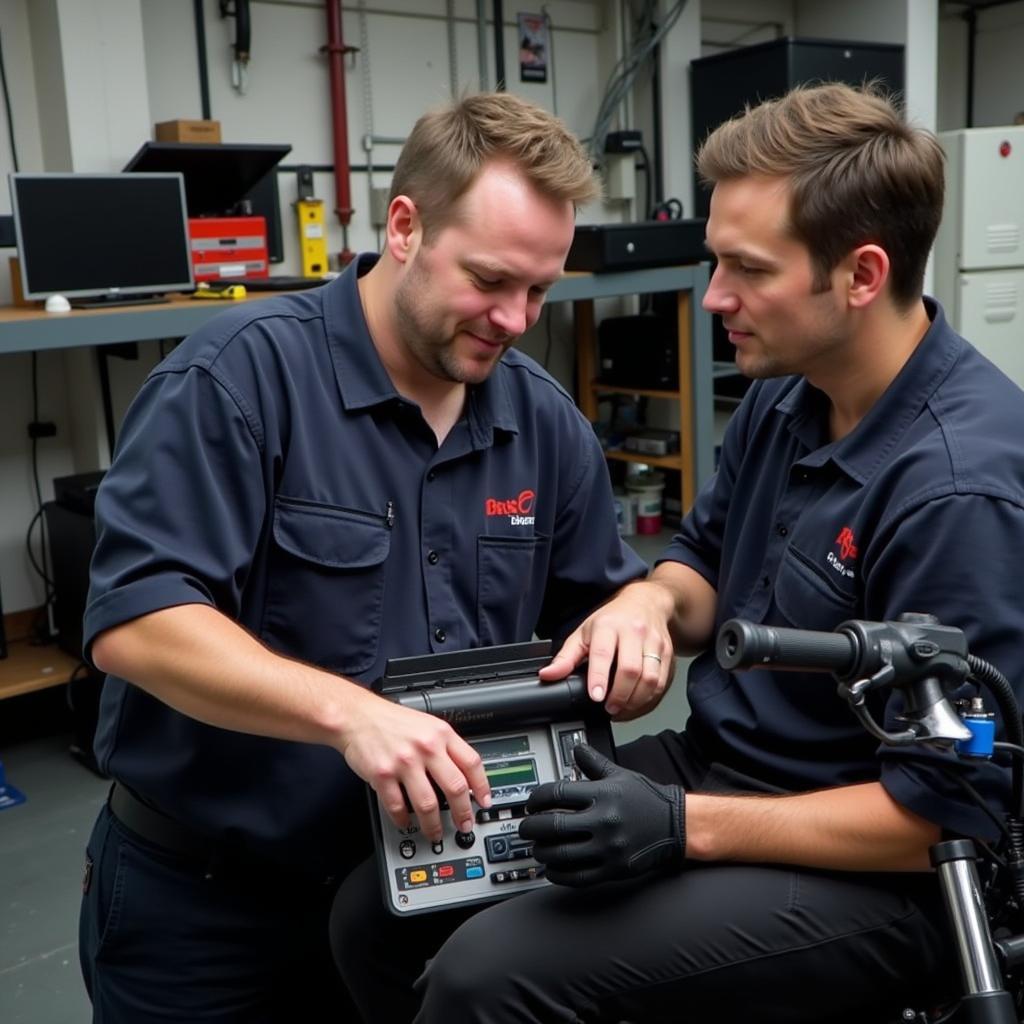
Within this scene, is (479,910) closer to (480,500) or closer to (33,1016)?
(480,500)

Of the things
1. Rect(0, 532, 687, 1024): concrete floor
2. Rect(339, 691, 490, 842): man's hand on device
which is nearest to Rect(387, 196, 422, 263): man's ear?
Rect(339, 691, 490, 842): man's hand on device

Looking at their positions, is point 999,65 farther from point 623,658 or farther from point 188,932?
point 188,932

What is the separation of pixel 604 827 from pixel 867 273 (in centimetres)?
64

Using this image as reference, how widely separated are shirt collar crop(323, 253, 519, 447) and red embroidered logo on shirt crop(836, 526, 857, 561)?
438 millimetres

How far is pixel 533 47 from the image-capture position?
4637mm

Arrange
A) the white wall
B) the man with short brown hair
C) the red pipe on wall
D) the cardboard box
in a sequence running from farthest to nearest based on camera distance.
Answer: the white wall, the red pipe on wall, the cardboard box, the man with short brown hair

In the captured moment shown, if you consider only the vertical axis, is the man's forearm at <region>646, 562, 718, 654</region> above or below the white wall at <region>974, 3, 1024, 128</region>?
below

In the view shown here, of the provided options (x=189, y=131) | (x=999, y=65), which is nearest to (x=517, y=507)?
(x=189, y=131)

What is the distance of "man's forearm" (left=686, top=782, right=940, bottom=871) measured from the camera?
3.28 ft

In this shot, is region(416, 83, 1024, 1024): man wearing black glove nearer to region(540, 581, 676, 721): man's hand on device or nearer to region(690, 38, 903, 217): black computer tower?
region(540, 581, 676, 721): man's hand on device

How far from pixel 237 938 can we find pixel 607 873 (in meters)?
0.56

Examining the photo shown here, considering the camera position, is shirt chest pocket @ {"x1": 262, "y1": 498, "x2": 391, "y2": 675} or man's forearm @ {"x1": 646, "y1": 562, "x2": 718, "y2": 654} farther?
man's forearm @ {"x1": 646, "y1": 562, "x2": 718, "y2": 654}

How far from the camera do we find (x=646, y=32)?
4750 mm

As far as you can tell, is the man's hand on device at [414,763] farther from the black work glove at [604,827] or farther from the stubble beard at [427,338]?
the stubble beard at [427,338]
